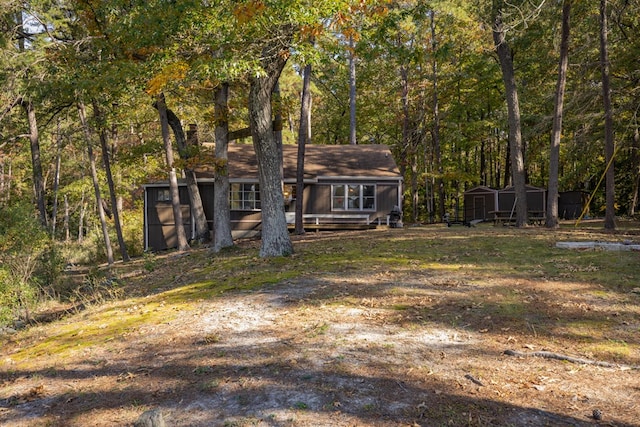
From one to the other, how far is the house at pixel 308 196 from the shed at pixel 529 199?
29.4 ft

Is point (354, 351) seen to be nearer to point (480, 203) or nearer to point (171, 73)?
point (171, 73)

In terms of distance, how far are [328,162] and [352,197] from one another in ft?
8.34

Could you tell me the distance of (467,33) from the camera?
30.6 metres

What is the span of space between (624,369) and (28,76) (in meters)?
17.0

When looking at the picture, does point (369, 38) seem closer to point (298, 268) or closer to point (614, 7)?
point (298, 268)

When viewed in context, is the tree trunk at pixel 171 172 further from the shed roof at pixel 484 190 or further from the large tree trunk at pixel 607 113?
the shed roof at pixel 484 190

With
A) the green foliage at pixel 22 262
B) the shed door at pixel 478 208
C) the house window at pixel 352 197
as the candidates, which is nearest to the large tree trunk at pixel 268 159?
the green foliage at pixel 22 262

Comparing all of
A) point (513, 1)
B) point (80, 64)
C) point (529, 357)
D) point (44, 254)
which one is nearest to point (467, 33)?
point (513, 1)

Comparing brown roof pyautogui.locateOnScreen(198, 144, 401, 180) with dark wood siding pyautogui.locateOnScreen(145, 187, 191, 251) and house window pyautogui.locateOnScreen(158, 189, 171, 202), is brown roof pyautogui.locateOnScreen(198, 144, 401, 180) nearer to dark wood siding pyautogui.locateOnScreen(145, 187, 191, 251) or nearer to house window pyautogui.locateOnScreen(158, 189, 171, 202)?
house window pyautogui.locateOnScreen(158, 189, 171, 202)

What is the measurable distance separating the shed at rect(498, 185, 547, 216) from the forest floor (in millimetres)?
20701

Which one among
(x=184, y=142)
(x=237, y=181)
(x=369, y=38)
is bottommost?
(x=237, y=181)

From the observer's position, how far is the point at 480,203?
104ft

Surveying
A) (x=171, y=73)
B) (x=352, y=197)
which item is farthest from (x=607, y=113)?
(x=171, y=73)

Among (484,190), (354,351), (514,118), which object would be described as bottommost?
(354,351)
